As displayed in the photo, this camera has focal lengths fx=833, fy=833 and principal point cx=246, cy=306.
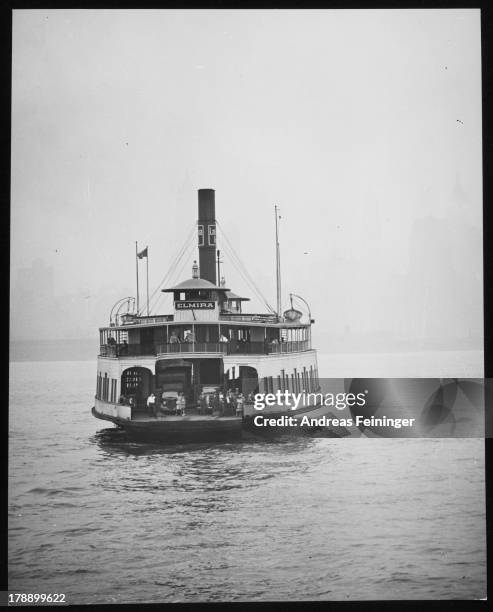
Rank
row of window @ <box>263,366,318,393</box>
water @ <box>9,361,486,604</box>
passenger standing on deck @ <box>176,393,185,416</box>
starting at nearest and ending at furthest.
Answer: water @ <box>9,361,486,604</box>
row of window @ <box>263,366,318,393</box>
passenger standing on deck @ <box>176,393,185,416</box>

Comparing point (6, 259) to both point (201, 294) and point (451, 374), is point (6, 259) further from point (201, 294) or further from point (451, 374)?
point (451, 374)

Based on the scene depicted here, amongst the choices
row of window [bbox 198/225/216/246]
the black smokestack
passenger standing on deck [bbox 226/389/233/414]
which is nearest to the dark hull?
passenger standing on deck [bbox 226/389/233/414]

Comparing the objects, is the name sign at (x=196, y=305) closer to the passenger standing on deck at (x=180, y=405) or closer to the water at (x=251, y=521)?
the passenger standing on deck at (x=180, y=405)

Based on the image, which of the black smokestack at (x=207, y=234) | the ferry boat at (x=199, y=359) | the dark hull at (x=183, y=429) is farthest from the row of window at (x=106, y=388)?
the black smokestack at (x=207, y=234)

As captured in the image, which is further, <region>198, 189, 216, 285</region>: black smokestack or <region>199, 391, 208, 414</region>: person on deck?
<region>199, 391, 208, 414</region>: person on deck

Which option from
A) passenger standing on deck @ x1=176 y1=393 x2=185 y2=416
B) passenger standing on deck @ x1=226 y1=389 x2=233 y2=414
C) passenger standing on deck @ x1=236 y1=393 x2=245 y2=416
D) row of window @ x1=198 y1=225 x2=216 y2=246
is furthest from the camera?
passenger standing on deck @ x1=176 y1=393 x2=185 y2=416

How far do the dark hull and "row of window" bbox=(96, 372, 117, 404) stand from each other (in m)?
0.34

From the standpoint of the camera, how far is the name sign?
12.6 meters

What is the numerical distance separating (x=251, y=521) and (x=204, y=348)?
3.09m

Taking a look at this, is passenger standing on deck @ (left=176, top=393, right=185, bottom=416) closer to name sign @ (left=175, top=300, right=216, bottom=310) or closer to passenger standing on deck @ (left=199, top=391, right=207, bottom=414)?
passenger standing on deck @ (left=199, top=391, right=207, bottom=414)

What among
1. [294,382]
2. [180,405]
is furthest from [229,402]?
[294,382]

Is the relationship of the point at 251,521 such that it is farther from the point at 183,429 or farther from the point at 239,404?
the point at 183,429

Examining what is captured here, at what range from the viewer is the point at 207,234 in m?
11.7
